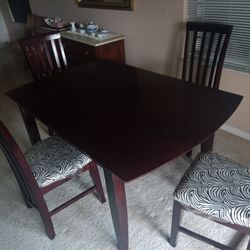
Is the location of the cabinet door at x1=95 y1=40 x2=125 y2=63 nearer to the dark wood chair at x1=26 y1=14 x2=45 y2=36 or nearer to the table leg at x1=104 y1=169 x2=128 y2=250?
the dark wood chair at x1=26 y1=14 x2=45 y2=36

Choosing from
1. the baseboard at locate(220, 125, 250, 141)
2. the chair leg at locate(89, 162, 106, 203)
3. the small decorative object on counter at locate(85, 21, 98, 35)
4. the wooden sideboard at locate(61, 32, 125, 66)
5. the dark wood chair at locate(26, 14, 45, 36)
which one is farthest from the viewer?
the dark wood chair at locate(26, 14, 45, 36)

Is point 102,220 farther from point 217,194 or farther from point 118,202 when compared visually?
point 217,194

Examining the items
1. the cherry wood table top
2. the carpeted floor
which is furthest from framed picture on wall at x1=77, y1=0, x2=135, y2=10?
the carpeted floor

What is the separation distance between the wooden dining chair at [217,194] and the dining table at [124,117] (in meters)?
0.24

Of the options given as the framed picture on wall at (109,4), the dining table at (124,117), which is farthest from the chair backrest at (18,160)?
the framed picture on wall at (109,4)

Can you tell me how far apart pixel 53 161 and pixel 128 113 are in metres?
0.55

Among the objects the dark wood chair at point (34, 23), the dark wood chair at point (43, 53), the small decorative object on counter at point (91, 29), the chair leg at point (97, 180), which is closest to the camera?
the chair leg at point (97, 180)

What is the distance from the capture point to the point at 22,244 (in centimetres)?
153

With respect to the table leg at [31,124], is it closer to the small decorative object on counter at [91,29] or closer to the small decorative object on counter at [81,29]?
the small decorative object on counter at [91,29]

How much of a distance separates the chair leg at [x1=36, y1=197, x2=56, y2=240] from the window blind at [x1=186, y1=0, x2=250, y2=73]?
1.80 m

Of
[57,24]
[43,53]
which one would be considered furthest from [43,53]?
[57,24]

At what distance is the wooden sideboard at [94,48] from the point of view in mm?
2793

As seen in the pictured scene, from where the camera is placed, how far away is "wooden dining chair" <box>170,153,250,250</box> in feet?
3.58

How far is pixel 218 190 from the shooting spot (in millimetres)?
1167
